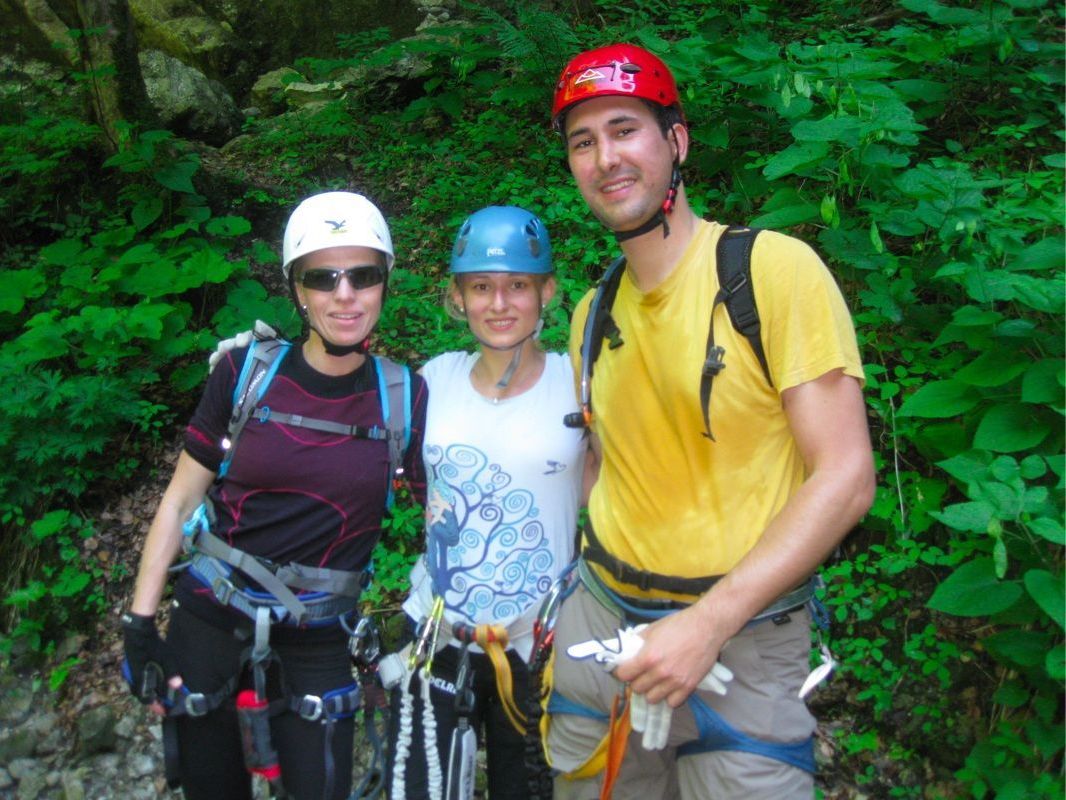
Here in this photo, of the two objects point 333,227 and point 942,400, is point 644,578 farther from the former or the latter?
point 942,400

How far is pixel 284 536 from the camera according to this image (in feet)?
10.0

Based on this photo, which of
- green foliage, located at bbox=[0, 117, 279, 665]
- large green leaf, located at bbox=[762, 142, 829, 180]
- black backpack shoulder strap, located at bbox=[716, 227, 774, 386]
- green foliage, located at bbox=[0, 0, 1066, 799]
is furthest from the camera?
green foliage, located at bbox=[0, 117, 279, 665]

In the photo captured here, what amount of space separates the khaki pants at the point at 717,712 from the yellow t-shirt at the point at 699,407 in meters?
0.27

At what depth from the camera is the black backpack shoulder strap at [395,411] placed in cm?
309

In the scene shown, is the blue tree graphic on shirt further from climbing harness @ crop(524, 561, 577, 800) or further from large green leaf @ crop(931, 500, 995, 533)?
large green leaf @ crop(931, 500, 995, 533)

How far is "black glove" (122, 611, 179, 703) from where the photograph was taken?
121 inches

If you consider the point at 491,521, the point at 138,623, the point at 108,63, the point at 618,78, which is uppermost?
the point at 108,63

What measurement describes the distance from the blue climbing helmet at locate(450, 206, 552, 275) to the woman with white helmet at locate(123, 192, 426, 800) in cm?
39

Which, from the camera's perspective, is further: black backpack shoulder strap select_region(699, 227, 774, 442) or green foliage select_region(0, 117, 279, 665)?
green foliage select_region(0, 117, 279, 665)

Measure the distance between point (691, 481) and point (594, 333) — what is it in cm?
63

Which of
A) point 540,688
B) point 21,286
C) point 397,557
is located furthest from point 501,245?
point 21,286

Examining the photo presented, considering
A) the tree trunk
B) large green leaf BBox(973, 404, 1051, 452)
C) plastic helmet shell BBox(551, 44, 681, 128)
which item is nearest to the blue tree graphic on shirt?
plastic helmet shell BBox(551, 44, 681, 128)

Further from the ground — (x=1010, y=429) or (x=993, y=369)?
(x=993, y=369)

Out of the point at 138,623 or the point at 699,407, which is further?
the point at 138,623
